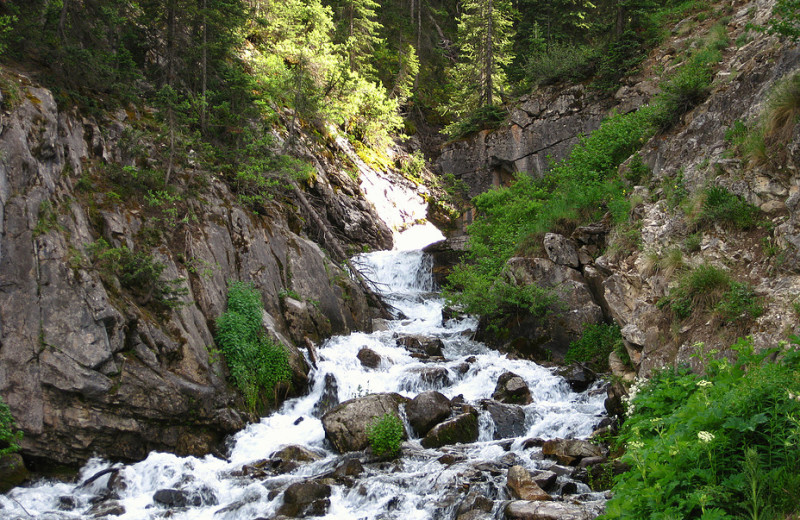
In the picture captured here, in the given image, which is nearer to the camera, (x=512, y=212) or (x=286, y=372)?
(x=286, y=372)

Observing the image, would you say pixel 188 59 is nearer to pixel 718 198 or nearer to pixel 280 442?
pixel 280 442

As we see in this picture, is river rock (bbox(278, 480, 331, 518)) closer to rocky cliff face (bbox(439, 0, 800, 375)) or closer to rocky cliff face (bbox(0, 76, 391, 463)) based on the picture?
rocky cliff face (bbox(0, 76, 391, 463))

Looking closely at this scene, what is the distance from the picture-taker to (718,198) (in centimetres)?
788

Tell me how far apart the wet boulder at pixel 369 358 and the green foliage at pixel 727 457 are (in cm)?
877

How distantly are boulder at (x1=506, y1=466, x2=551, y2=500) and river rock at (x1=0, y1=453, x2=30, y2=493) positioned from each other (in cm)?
737

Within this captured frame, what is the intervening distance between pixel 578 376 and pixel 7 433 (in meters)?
10.9

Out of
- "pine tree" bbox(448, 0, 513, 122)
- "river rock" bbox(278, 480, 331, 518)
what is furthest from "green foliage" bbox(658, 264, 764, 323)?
"pine tree" bbox(448, 0, 513, 122)

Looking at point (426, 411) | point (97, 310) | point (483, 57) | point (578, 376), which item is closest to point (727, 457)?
point (426, 411)

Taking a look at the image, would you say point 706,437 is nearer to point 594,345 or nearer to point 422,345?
point 594,345

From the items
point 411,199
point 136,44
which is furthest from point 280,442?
point 411,199

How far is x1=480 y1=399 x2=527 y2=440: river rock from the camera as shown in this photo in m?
9.88

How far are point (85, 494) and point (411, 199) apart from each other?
2175 centimetres

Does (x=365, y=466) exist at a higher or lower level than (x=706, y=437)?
lower

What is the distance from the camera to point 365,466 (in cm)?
887
